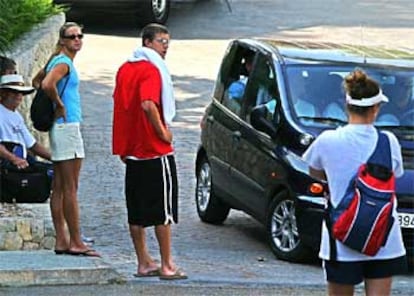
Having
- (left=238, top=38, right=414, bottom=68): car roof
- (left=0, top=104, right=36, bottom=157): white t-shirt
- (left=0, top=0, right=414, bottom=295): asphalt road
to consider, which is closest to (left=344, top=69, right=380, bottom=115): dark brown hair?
(left=0, top=0, right=414, bottom=295): asphalt road

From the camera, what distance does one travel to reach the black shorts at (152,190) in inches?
321

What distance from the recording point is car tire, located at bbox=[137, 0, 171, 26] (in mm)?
20797

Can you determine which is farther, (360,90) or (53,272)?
(53,272)

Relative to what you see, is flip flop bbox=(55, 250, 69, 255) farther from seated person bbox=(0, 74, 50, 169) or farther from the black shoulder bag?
seated person bbox=(0, 74, 50, 169)

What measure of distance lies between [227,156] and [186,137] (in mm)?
4128

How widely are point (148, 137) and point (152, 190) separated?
36cm

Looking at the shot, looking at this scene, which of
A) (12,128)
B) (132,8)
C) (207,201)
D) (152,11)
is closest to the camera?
(12,128)

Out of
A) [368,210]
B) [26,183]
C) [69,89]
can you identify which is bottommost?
[26,183]

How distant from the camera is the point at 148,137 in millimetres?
8117

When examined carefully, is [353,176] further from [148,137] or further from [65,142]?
[65,142]

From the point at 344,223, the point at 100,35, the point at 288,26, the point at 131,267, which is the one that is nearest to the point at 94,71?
the point at 100,35

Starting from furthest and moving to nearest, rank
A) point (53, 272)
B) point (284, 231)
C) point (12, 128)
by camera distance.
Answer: point (12, 128) → point (284, 231) → point (53, 272)

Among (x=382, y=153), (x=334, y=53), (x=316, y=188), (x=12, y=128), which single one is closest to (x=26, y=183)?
(x=12, y=128)

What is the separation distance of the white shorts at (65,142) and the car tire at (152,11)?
12.1m
